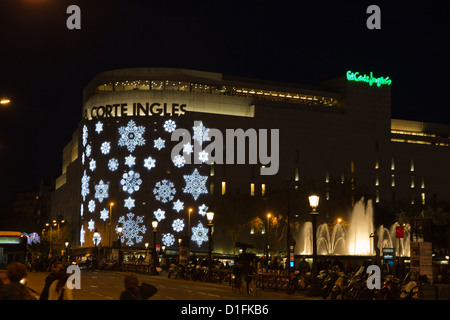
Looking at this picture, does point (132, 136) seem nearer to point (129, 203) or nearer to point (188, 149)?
point (188, 149)

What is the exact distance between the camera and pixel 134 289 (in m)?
13.2

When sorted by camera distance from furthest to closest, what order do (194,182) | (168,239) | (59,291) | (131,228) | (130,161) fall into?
1. (130,161)
2. (131,228)
3. (194,182)
4. (168,239)
5. (59,291)

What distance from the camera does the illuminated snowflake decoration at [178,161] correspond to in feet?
367

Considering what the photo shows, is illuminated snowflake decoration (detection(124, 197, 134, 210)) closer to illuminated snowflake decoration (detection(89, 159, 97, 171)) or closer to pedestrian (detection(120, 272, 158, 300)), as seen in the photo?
illuminated snowflake decoration (detection(89, 159, 97, 171))

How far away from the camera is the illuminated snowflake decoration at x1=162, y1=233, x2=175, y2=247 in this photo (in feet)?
364

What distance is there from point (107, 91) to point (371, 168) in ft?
147

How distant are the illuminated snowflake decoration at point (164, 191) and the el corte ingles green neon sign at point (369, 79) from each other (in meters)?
36.8

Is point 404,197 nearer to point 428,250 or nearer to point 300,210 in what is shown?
point 300,210

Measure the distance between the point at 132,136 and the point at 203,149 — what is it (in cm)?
1078

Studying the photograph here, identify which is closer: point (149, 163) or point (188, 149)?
point (188, 149)

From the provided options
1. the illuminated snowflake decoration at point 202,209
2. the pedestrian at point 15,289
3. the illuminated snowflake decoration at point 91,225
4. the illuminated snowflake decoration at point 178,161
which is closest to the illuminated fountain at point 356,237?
the illuminated snowflake decoration at point 202,209

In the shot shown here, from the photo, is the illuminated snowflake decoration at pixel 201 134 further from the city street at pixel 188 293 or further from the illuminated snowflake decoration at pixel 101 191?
the city street at pixel 188 293

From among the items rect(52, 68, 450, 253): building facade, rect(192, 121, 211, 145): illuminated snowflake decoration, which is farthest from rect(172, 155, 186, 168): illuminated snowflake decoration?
rect(192, 121, 211, 145): illuminated snowflake decoration

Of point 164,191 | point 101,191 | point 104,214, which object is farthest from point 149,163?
point 104,214
